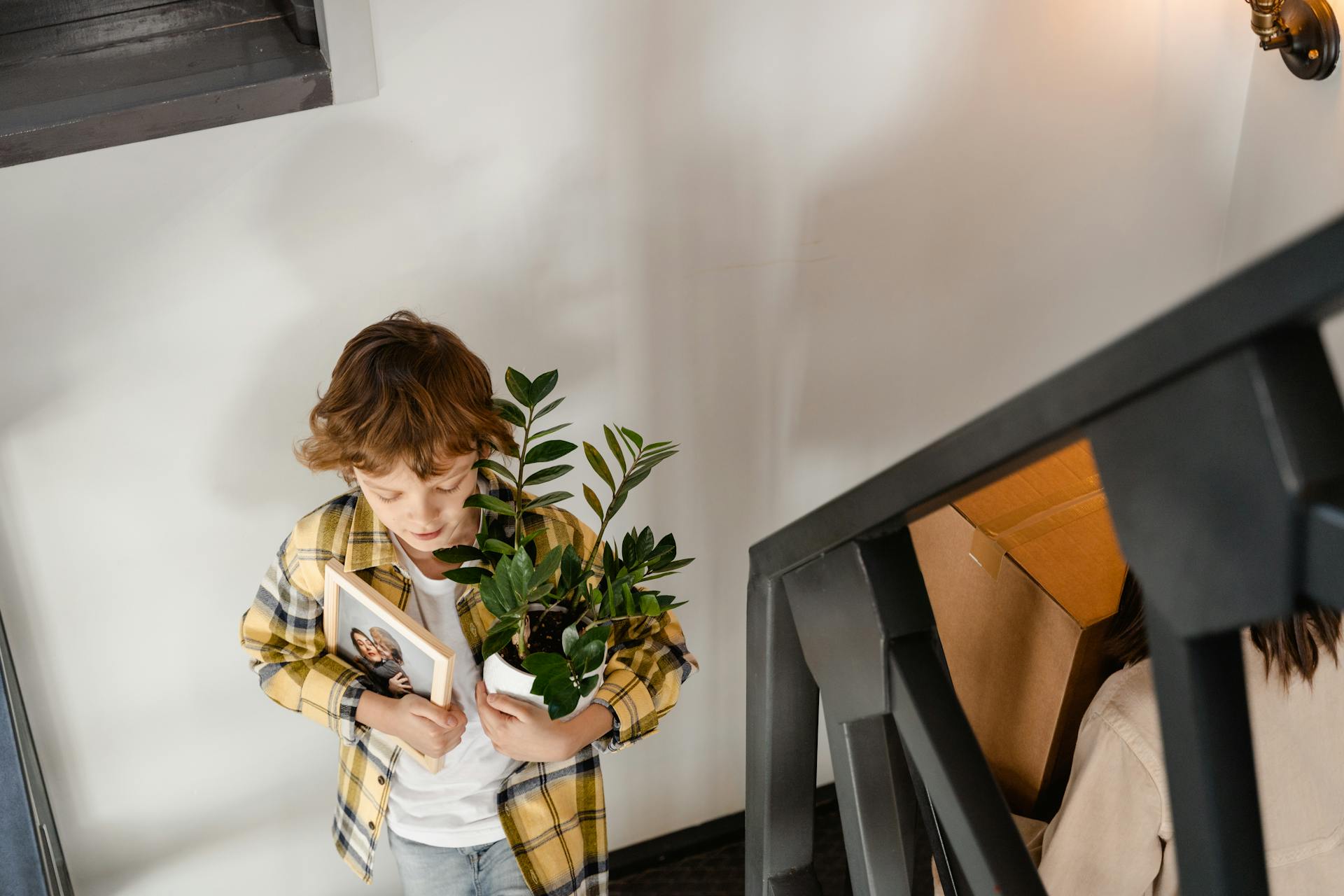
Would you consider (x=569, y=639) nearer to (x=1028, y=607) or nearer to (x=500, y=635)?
(x=500, y=635)

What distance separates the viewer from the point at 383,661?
1.27m

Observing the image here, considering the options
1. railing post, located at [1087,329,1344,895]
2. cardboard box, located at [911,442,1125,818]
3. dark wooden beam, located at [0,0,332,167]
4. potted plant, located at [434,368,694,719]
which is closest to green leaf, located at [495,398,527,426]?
potted plant, located at [434,368,694,719]

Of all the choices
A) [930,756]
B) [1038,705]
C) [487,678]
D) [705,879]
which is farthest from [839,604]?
[705,879]

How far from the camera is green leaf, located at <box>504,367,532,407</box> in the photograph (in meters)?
1.17

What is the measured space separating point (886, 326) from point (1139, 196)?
0.45 metres

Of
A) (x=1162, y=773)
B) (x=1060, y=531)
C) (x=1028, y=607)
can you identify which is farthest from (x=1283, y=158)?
(x=1162, y=773)

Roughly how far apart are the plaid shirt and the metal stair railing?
75 cm

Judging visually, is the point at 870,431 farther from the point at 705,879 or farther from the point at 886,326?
the point at 705,879

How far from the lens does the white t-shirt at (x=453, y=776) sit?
135 centimetres

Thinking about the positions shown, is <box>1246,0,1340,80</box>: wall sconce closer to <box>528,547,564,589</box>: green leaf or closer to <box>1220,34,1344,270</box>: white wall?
<box>1220,34,1344,270</box>: white wall

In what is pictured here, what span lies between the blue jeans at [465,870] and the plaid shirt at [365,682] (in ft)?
0.11

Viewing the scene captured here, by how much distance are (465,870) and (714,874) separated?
0.71m

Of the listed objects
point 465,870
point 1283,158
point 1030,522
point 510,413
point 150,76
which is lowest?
point 465,870

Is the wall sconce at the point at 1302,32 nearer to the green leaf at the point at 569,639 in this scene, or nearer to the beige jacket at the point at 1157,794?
the beige jacket at the point at 1157,794
